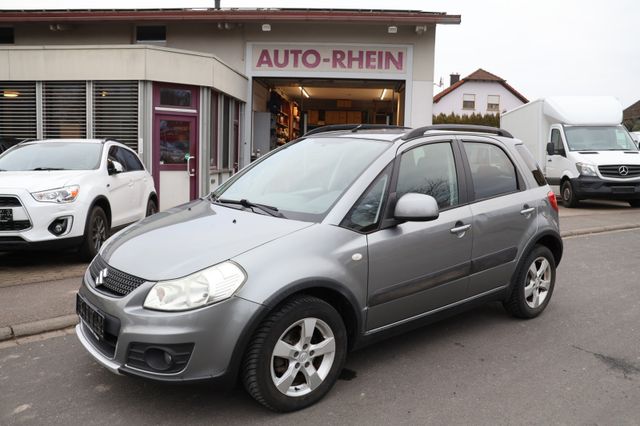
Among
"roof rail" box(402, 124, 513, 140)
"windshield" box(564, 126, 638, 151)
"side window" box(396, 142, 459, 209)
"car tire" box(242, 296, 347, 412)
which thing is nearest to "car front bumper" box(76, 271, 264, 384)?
"car tire" box(242, 296, 347, 412)

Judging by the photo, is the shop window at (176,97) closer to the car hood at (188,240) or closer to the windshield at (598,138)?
the car hood at (188,240)

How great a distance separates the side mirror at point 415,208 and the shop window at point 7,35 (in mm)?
17086

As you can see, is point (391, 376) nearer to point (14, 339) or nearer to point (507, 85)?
point (14, 339)

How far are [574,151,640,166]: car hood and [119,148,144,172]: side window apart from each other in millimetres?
10984

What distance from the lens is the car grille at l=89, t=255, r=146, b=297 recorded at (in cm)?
303

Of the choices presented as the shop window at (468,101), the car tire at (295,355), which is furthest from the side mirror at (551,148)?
the shop window at (468,101)

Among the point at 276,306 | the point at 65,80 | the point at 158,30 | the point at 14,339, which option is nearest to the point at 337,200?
the point at 276,306

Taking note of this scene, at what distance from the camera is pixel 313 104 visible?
23312mm

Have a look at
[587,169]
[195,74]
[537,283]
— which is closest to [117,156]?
[195,74]

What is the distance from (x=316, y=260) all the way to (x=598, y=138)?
14.2m

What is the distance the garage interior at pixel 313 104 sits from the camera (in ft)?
54.7

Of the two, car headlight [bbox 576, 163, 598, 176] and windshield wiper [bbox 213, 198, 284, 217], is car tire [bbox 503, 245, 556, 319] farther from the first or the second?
car headlight [bbox 576, 163, 598, 176]

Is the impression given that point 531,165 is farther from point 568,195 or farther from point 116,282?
point 568,195

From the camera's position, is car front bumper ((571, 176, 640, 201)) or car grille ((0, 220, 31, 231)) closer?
car grille ((0, 220, 31, 231))
